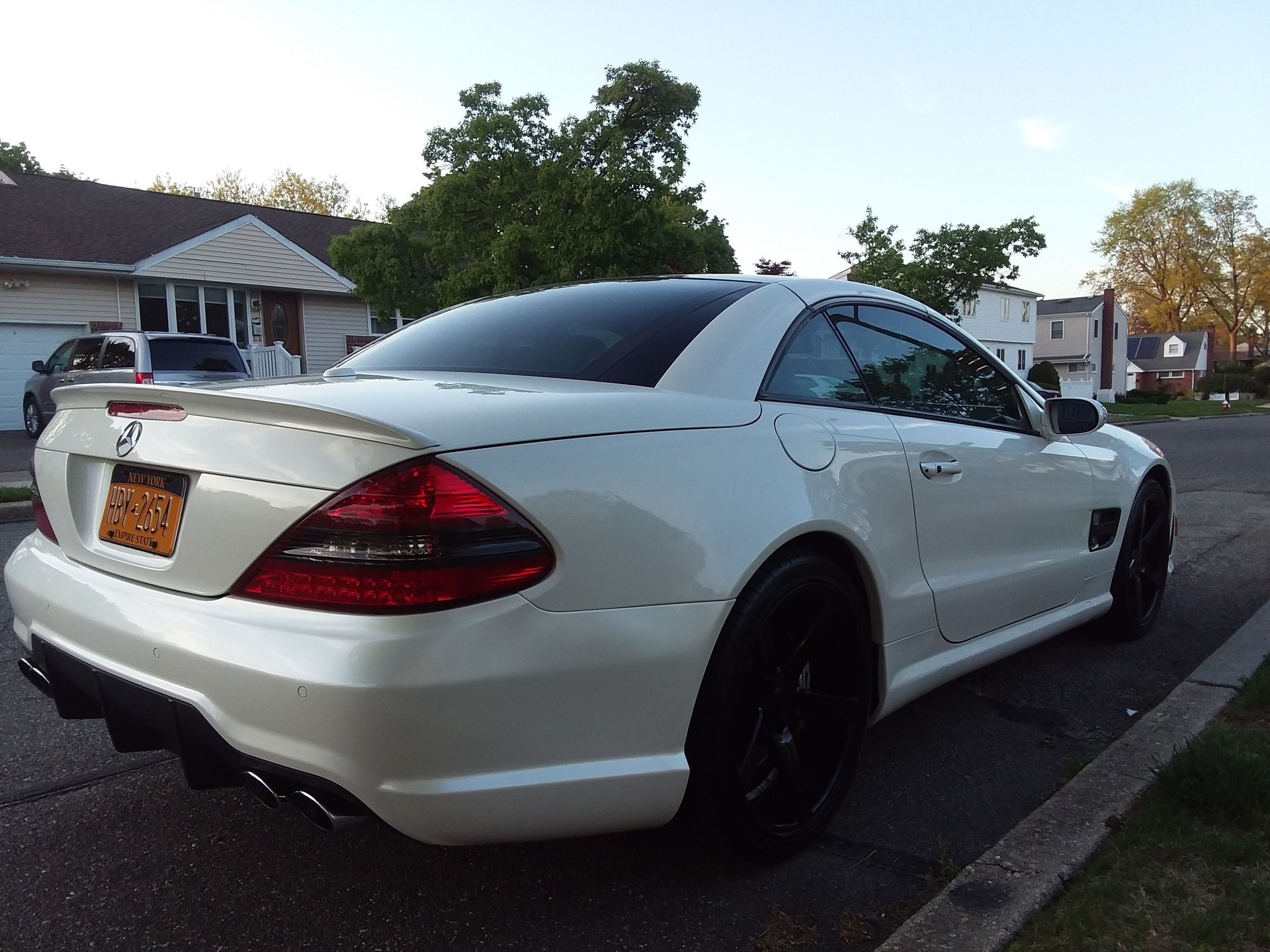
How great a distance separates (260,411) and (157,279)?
71.3 feet

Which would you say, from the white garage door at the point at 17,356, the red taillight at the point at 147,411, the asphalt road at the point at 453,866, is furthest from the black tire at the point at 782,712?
the white garage door at the point at 17,356

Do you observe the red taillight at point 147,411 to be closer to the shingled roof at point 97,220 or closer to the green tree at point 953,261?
the shingled roof at point 97,220

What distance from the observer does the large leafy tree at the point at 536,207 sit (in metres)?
20.0

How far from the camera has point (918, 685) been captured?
3.02 meters

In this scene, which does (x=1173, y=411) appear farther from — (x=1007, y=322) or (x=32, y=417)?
(x=32, y=417)

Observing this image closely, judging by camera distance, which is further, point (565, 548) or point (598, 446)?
point (598, 446)

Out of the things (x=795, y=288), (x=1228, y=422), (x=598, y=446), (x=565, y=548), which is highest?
(x=795, y=288)

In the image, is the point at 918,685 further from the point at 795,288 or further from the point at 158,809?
the point at 158,809

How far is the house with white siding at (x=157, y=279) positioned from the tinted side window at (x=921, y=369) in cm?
1901

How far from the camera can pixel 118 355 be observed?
46.1 feet

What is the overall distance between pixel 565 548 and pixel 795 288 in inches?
55.9

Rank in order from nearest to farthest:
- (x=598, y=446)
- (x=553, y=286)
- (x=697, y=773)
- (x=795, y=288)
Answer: (x=598, y=446)
(x=697, y=773)
(x=795, y=288)
(x=553, y=286)

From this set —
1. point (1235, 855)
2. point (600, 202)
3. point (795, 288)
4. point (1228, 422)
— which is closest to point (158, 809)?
point (795, 288)

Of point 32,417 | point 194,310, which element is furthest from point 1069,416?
point 194,310
